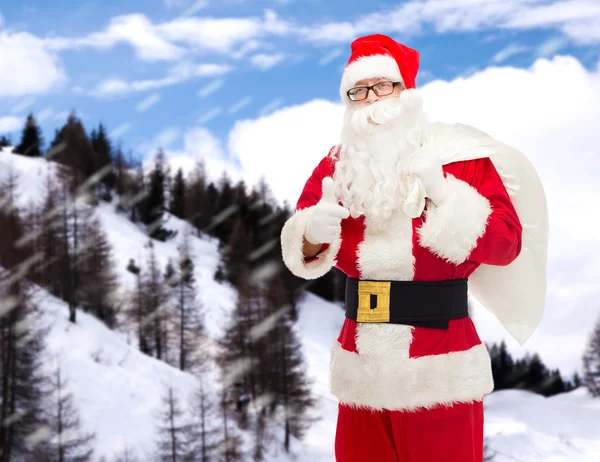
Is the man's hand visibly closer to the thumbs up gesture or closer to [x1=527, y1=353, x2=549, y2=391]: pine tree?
the thumbs up gesture

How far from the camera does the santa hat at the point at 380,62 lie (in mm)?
3038

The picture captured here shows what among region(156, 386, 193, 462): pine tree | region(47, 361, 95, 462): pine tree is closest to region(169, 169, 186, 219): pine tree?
region(156, 386, 193, 462): pine tree

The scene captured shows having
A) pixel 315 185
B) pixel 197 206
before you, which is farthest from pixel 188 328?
pixel 315 185

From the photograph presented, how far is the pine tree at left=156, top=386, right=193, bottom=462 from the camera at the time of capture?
79.6 ft

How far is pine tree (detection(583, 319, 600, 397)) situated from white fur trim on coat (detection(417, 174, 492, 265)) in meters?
29.9

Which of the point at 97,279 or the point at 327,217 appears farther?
the point at 97,279

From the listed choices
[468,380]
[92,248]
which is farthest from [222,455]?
[468,380]

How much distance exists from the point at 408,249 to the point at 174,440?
924 inches

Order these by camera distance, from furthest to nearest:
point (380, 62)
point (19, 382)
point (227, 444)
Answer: point (227, 444) < point (19, 382) < point (380, 62)

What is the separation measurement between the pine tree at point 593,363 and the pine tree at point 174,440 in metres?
18.6

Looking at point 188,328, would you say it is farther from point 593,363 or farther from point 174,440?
point 593,363

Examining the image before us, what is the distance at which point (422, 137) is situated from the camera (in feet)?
9.81

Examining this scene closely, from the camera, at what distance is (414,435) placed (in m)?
2.78

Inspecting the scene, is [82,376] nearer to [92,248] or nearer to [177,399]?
[177,399]
